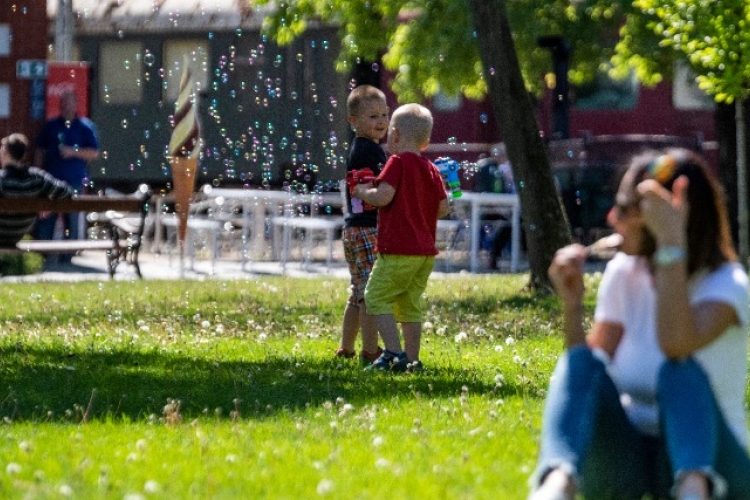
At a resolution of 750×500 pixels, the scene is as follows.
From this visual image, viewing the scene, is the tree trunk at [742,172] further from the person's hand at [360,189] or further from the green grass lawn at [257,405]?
the person's hand at [360,189]

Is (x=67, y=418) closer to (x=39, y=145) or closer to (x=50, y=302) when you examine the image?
(x=50, y=302)

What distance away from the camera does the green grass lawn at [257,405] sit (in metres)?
5.20

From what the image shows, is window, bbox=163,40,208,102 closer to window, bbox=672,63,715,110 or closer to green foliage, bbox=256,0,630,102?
green foliage, bbox=256,0,630,102

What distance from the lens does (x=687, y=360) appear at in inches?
174

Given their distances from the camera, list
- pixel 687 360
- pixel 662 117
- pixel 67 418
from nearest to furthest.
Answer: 1. pixel 687 360
2. pixel 67 418
3. pixel 662 117

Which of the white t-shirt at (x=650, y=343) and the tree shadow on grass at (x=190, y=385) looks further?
the tree shadow on grass at (x=190, y=385)

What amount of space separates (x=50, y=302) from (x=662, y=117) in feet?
64.7

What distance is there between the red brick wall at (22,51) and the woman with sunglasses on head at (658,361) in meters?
19.1

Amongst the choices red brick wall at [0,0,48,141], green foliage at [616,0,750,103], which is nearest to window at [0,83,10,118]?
red brick wall at [0,0,48,141]

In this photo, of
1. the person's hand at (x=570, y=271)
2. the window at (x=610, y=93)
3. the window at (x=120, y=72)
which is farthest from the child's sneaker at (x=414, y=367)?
the window at (x=120, y=72)

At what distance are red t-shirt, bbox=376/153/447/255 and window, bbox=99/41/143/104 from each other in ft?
84.6

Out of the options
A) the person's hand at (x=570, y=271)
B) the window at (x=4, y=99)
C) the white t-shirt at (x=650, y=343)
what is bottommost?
the white t-shirt at (x=650, y=343)

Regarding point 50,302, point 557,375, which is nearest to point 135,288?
point 50,302

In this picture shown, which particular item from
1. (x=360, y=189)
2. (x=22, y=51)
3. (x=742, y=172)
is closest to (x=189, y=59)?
(x=22, y=51)
